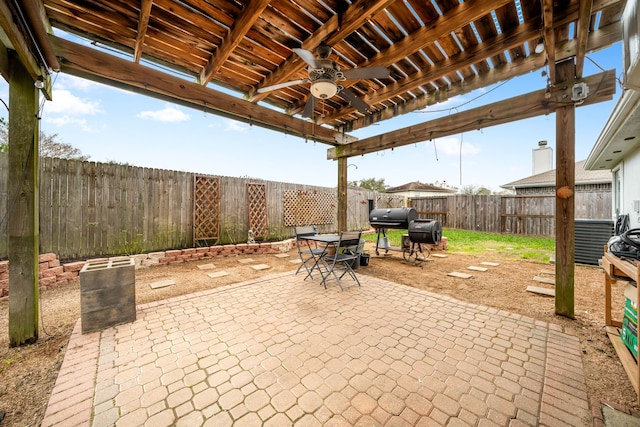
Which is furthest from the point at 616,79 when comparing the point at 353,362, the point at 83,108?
the point at 83,108

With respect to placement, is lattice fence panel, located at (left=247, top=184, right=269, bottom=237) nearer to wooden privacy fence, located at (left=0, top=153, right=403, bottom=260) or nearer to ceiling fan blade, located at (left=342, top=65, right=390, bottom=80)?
wooden privacy fence, located at (left=0, top=153, right=403, bottom=260)

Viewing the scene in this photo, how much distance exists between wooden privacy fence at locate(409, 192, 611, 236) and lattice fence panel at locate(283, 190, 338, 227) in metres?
4.57

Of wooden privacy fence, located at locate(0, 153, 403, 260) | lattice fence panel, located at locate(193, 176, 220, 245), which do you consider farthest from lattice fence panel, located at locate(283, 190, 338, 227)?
lattice fence panel, located at locate(193, 176, 220, 245)

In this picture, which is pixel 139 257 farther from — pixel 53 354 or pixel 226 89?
pixel 226 89

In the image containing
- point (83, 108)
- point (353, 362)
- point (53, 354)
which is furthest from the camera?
point (83, 108)

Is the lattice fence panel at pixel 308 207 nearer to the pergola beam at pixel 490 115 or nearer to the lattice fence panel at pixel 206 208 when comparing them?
the lattice fence panel at pixel 206 208

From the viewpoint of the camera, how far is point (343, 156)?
5211 millimetres

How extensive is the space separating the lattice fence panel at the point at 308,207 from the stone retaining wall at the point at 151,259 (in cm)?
116

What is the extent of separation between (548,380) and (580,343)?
865 mm

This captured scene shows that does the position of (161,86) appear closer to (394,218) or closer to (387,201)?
(394,218)

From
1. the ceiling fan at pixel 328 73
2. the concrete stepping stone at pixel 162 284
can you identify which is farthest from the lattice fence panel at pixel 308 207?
the ceiling fan at pixel 328 73

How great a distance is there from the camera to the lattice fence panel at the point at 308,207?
7.78 m

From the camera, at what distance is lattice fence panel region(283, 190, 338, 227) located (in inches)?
306

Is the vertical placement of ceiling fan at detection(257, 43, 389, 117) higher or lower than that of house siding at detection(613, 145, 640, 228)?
higher
